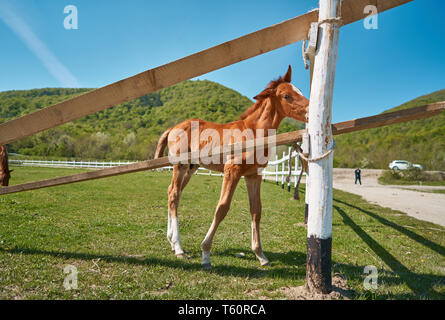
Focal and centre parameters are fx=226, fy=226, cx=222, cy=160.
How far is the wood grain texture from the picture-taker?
7.51 ft

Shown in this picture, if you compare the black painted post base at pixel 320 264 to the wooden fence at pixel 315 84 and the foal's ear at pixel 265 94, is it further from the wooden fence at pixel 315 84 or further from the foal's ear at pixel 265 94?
the foal's ear at pixel 265 94

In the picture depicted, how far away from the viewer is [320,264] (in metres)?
2.29

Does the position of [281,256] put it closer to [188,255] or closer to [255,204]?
[255,204]

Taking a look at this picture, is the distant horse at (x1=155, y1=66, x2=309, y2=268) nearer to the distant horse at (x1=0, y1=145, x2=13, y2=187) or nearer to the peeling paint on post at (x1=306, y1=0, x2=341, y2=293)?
the peeling paint on post at (x1=306, y1=0, x2=341, y2=293)

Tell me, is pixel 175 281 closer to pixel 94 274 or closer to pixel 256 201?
pixel 94 274

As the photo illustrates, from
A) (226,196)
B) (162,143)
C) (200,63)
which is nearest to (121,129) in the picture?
(162,143)

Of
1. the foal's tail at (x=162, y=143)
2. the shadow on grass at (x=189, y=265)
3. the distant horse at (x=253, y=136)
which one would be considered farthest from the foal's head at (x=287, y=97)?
the shadow on grass at (x=189, y=265)

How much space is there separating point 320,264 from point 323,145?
3.97 ft

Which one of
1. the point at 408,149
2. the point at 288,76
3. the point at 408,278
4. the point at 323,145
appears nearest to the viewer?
the point at 323,145

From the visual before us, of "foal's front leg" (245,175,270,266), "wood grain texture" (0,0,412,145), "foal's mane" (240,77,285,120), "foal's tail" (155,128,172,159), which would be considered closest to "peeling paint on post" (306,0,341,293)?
"wood grain texture" (0,0,412,145)

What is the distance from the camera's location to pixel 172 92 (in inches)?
3610

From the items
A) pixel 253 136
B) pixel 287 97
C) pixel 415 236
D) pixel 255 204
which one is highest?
pixel 287 97
